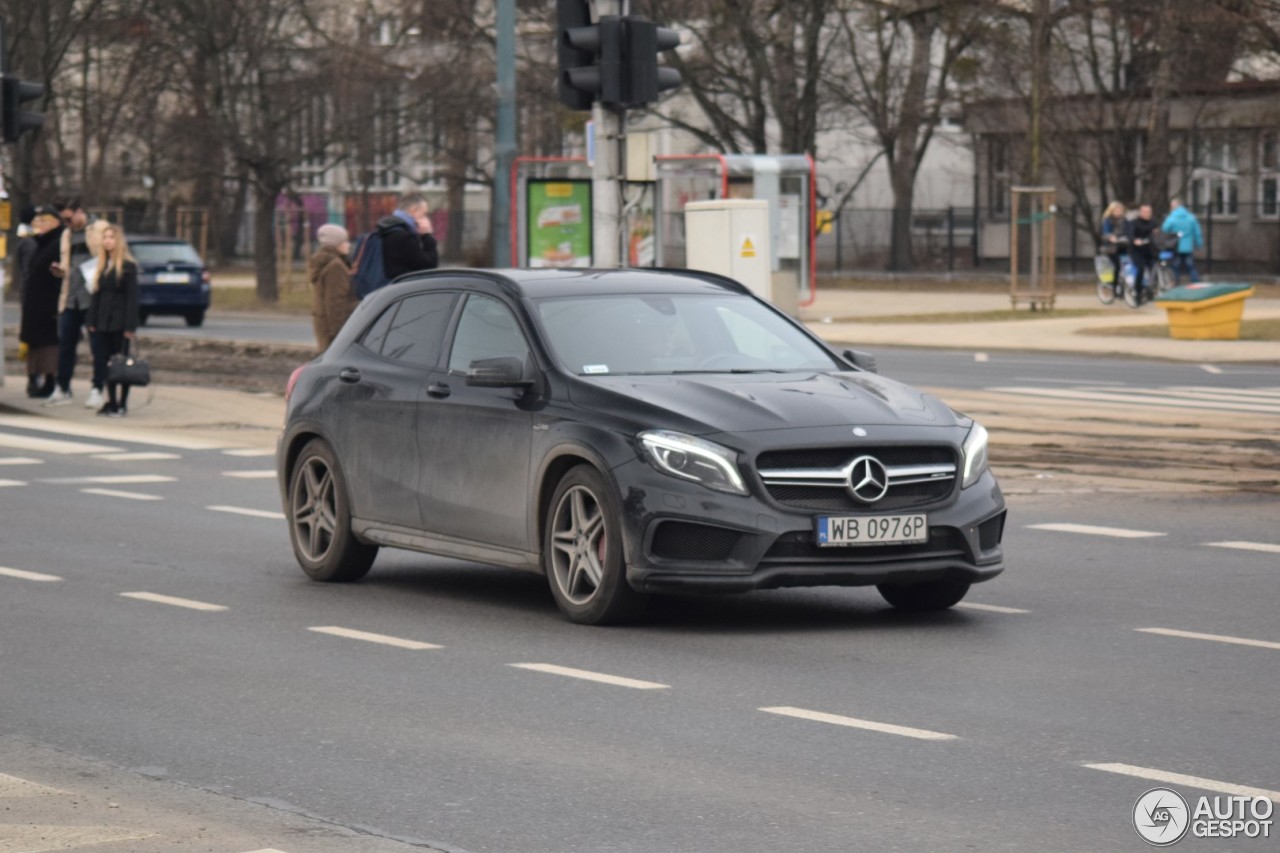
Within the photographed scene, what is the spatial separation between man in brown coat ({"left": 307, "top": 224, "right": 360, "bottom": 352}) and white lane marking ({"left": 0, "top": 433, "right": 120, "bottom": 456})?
220 centimetres

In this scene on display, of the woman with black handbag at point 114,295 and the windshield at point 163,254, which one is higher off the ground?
the windshield at point 163,254

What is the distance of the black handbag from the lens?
73.2 ft

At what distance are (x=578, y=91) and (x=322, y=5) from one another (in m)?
38.8

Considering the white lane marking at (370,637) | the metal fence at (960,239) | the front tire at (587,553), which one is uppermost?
the metal fence at (960,239)

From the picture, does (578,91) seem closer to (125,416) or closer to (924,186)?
(125,416)

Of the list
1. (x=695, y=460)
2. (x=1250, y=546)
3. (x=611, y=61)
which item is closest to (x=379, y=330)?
(x=695, y=460)

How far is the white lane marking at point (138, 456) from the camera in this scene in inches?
741

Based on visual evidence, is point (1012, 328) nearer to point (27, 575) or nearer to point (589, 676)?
point (27, 575)

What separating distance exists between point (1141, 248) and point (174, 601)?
33.2 meters

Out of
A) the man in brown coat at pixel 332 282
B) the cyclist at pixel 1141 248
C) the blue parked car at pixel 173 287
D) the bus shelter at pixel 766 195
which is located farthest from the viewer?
the blue parked car at pixel 173 287

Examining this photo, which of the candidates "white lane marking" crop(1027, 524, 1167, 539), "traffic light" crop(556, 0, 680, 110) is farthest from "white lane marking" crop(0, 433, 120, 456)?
"white lane marking" crop(1027, 524, 1167, 539)

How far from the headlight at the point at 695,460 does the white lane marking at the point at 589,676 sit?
1.01 meters

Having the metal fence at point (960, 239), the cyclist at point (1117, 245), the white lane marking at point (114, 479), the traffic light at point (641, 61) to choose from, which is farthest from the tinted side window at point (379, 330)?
the metal fence at point (960, 239)

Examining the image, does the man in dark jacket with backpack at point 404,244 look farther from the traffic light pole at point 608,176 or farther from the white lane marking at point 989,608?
the white lane marking at point 989,608
